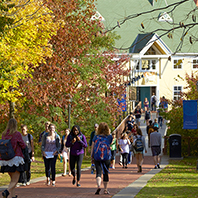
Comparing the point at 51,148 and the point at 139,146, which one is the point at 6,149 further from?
the point at 139,146

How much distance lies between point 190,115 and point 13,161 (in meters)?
13.3

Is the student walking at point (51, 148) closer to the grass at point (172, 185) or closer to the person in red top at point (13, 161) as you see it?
the grass at point (172, 185)

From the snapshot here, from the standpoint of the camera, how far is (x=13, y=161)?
8672mm

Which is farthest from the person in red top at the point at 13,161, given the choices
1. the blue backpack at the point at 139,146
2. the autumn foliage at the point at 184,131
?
the autumn foliage at the point at 184,131

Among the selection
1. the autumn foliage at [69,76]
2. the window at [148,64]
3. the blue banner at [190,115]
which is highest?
the window at [148,64]

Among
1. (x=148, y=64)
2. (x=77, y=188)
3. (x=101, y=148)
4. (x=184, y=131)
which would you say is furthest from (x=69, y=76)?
(x=148, y=64)

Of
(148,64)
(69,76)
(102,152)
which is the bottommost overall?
(102,152)

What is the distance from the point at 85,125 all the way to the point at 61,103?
15.9ft

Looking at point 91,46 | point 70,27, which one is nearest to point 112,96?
point 91,46

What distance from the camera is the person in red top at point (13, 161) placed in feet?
28.4

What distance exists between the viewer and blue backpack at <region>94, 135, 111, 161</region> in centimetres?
999

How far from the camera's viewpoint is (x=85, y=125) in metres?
25.3

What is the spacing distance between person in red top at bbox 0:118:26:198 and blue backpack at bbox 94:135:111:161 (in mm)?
1933

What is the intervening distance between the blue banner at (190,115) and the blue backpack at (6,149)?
515 inches
